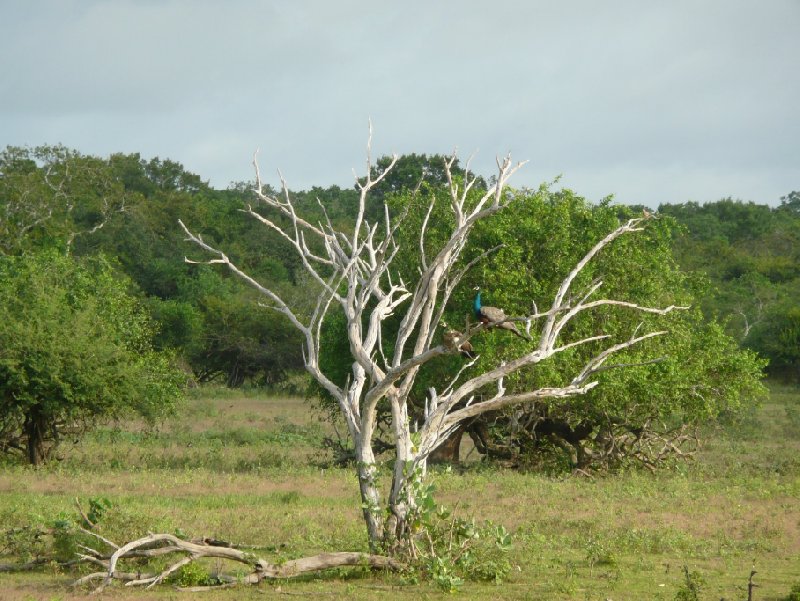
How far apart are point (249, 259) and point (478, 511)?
Result: 36.0 meters

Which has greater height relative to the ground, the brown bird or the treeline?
the treeline

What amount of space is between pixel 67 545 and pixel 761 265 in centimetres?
4414

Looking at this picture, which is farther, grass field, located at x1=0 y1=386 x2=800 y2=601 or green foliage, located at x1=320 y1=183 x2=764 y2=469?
green foliage, located at x1=320 y1=183 x2=764 y2=469

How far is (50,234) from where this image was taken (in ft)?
125

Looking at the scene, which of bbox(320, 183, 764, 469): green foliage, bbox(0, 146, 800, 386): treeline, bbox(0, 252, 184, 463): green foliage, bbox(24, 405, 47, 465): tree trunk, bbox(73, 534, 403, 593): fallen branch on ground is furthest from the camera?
bbox(0, 146, 800, 386): treeline

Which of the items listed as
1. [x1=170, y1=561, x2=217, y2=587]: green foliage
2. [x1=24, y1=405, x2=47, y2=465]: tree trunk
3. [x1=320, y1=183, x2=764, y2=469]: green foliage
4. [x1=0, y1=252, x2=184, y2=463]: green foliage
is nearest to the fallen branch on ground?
[x1=170, y1=561, x2=217, y2=587]: green foliage

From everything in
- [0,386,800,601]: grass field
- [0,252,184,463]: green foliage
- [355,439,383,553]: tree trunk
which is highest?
[0,252,184,463]: green foliage

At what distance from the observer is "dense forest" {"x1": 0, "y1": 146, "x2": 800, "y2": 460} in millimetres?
18734

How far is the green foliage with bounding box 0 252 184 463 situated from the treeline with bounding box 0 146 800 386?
6.67m

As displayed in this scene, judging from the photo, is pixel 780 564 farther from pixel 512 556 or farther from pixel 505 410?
pixel 505 410

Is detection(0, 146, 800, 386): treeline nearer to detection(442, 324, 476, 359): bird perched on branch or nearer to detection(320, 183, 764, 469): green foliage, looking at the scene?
detection(320, 183, 764, 469): green foliage

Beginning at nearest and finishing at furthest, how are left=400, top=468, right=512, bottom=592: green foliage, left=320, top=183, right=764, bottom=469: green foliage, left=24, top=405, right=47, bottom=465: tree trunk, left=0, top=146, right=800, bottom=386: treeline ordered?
left=400, top=468, right=512, bottom=592: green foliage < left=320, top=183, right=764, bottom=469: green foliage < left=24, top=405, right=47, bottom=465: tree trunk < left=0, top=146, right=800, bottom=386: treeline

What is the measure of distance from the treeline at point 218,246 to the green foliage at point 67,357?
21.9 feet

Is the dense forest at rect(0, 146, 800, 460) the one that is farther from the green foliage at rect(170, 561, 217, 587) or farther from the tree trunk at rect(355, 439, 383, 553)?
the green foliage at rect(170, 561, 217, 587)
